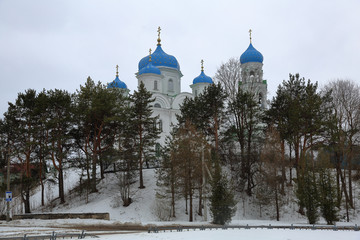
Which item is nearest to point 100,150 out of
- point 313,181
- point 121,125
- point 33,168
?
point 121,125

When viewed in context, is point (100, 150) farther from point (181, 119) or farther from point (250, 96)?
point (250, 96)

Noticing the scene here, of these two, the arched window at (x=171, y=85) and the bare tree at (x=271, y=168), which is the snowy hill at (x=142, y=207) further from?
the arched window at (x=171, y=85)

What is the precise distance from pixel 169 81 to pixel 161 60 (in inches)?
114

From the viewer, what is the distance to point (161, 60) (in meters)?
48.7

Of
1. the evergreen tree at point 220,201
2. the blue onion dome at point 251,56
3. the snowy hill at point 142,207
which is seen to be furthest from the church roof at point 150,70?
the evergreen tree at point 220,201

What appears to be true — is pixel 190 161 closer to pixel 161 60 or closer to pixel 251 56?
pixel 251 56

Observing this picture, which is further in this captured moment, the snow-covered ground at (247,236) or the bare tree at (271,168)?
the bare tree at (271,168)

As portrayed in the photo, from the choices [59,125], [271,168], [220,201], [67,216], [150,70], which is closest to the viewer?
[220,201]

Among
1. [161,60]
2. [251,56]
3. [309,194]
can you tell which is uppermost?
[161,60]

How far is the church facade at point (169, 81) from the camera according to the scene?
4018 cm

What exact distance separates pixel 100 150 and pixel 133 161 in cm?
372

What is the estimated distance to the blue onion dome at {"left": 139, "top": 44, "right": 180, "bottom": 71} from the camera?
48406 mm

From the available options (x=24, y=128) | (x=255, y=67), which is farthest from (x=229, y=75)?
(x=24, y=128)

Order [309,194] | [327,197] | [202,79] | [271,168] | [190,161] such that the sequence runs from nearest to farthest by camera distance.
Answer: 1. [327,197]
2. [309,194]
3. [190,161]
4. [271,168]
5. [202,79]
